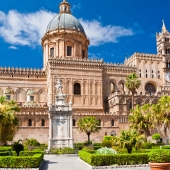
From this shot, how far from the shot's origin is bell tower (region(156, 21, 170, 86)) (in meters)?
64.1

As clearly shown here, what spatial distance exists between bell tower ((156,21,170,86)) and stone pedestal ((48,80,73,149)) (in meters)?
37.3

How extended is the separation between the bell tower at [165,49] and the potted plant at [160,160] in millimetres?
52138

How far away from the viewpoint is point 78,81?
55875 millimetres

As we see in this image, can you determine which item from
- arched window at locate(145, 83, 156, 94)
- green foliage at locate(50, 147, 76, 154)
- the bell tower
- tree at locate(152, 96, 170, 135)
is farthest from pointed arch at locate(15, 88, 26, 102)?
tree at locate(152, 96, 170, 135)

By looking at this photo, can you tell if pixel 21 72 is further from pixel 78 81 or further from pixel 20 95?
pixel 78 81

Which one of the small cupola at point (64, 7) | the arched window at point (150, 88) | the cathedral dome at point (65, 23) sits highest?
the small cupola at point (64, 7)

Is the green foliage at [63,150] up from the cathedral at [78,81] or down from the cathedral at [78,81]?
down

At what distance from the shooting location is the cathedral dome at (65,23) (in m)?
61.8

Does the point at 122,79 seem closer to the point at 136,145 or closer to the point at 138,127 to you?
the point at 138,127

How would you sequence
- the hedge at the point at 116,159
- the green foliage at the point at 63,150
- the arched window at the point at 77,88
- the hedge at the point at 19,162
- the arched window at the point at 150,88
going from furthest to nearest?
the arched window at the point at 150,88 < the arched window at the point at 77,88 < the green foliage at the point at 63,150 < the hedge at the point at 116,159 < the hedge at the point at 19,162

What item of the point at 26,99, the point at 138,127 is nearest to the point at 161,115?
the point at 138,127

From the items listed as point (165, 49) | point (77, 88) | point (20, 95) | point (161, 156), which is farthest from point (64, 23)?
point (161, 156)

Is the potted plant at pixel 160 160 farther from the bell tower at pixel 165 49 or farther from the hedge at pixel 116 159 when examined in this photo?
the bell tower at pixel 165 49

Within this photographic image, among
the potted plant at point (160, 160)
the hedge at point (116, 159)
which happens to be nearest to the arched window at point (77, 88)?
the hedge at point (116, 159)
